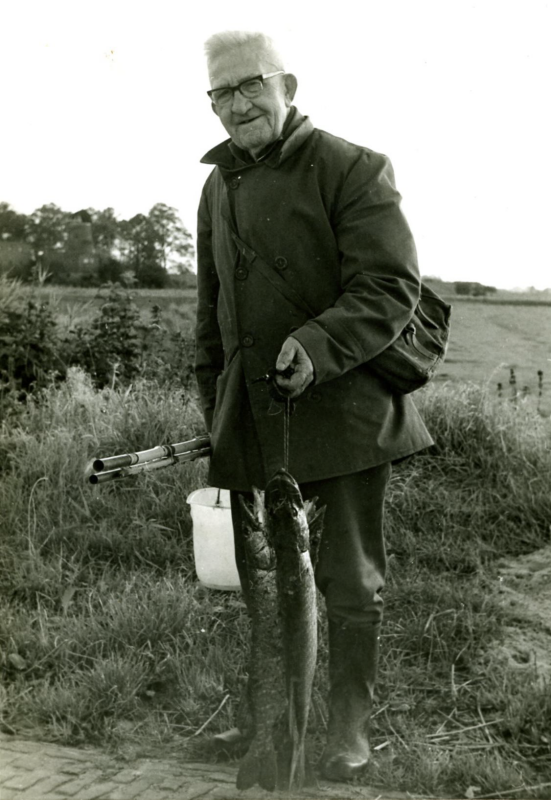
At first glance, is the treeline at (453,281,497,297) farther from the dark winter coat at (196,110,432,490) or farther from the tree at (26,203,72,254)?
the dark winter coat at (196,110,432,490)

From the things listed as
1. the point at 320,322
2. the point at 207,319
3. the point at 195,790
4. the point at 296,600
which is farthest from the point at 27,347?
the point at 296,600

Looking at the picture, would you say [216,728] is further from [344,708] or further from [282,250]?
[282,250]

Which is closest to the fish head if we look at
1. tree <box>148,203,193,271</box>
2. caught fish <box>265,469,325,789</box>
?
caught fish <box>265,469,325,789</box>

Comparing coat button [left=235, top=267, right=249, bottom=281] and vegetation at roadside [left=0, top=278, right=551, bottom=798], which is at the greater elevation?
coat button [left=235, top=267, right=249, bottom=281]

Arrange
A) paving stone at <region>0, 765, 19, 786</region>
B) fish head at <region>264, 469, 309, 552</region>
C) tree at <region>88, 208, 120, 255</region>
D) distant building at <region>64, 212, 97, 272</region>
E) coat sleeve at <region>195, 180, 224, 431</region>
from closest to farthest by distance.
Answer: fish head at <region>264, 469, 309, 552</region>, paving stone at <region>0, 765, 19, 786</region>, coat sleeve at <region>195, 180, 224, 431</region>, tree at <region>88, 208, 120, 255</region>, distant building at <region>64, 212, 97, 272</region>

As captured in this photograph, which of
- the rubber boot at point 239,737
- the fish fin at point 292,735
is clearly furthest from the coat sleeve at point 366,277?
the rubber boot at point 239,737

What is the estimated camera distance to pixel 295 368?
9.37 ft

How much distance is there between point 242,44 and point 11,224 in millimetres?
4931

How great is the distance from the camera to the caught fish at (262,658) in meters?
2.99

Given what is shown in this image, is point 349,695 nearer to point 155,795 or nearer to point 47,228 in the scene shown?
point 155,795

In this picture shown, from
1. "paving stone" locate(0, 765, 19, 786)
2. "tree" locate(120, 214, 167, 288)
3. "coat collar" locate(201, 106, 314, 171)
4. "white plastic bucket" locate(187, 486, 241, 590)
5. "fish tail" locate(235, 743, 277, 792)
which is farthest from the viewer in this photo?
"tree" locate(120, 214, 167, 288)

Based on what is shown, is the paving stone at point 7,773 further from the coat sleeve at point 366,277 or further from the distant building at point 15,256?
the distant building at point 15,256

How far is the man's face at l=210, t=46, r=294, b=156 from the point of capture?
10.1ft

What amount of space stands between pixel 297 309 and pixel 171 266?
4543 mm
